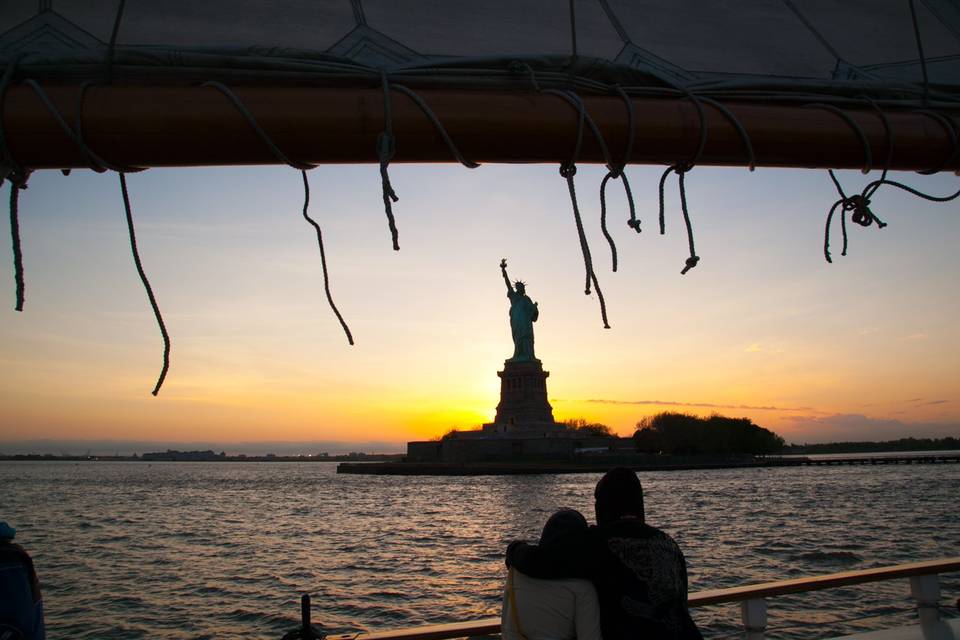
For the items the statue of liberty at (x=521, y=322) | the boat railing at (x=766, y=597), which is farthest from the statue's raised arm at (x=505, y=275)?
the boat railing at (x=766, y=597)

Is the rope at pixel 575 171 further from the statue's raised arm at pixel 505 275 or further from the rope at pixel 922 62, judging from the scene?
the statue's raised arm at pixel 505 275

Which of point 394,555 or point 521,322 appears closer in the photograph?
point 394,555

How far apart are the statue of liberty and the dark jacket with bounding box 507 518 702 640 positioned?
45.5m

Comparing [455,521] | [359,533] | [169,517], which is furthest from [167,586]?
[169,517]

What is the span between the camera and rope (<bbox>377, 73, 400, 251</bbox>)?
2.03 meters

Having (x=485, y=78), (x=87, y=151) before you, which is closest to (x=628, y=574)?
(x=485, y=78)

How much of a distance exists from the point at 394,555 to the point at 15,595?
52.7 ft

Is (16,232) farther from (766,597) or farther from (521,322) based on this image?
(521,322)

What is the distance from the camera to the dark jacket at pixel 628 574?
2.13 metres

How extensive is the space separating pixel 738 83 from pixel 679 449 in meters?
74.0

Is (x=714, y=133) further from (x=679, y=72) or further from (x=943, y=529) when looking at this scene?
(x=943, y=529)

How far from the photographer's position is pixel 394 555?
57.5 ft

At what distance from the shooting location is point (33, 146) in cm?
205

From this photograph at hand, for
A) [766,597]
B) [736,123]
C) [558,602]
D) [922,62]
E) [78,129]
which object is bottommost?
[766,597]
